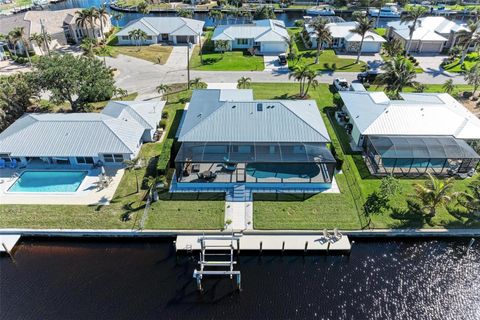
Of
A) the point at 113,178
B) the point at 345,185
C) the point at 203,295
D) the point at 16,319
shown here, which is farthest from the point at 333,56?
the point at 16,319

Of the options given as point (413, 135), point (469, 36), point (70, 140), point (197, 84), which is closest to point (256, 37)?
point (197, 84)

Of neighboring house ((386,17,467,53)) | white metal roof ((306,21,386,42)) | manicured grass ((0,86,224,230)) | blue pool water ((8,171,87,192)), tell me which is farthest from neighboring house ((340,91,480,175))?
blue pool water ((8,171,87,192))

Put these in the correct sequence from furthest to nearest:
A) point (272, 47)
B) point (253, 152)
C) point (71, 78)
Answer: point (272, 47) < point (71, 78) < point (253, 152)

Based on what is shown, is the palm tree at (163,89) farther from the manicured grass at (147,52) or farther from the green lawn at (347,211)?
the green lawn at (347,211)

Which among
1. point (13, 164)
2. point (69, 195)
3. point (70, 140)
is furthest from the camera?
point (13, 164)

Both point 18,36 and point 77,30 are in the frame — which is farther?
point 77,30

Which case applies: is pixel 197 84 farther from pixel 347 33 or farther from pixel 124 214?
pixel 347 33

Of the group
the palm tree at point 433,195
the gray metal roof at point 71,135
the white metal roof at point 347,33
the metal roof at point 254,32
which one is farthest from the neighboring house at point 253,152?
the white metal roof at point 347,33
